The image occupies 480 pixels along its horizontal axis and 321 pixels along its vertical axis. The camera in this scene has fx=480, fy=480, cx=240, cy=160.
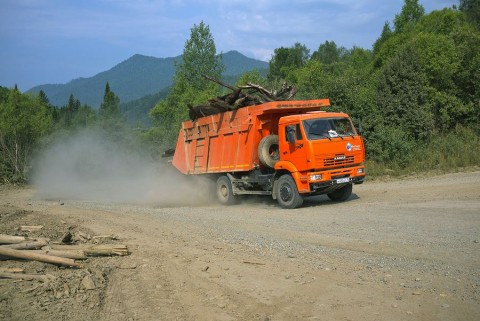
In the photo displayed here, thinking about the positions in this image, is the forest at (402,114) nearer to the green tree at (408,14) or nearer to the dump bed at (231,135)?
the dump bed at (231,135)

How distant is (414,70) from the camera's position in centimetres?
2488

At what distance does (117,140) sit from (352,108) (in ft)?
57.8

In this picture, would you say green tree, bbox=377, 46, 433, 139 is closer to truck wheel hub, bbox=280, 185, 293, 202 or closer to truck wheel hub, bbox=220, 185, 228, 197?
truck wheel hub, bbox=220, 185, 228, 197

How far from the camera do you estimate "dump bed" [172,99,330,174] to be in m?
14.8

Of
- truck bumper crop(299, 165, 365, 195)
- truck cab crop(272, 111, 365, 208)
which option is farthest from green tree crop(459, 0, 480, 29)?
truck bumper crop(299, 165, 365, 195)

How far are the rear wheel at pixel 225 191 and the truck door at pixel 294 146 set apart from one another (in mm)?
2833

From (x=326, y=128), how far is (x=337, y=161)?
99 cm

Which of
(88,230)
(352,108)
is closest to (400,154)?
(352,108)

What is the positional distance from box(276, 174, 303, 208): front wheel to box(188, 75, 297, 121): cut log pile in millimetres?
3029

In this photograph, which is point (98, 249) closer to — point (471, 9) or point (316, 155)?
point (316, 155)

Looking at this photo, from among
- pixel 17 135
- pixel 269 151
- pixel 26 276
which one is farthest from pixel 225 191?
pixel 17 135

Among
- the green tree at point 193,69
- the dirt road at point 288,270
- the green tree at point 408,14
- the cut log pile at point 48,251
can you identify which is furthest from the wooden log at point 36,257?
the green tree at point 408,14

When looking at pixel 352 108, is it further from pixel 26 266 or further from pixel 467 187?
pixel 26 266

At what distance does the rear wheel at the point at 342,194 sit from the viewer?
1464 cm
